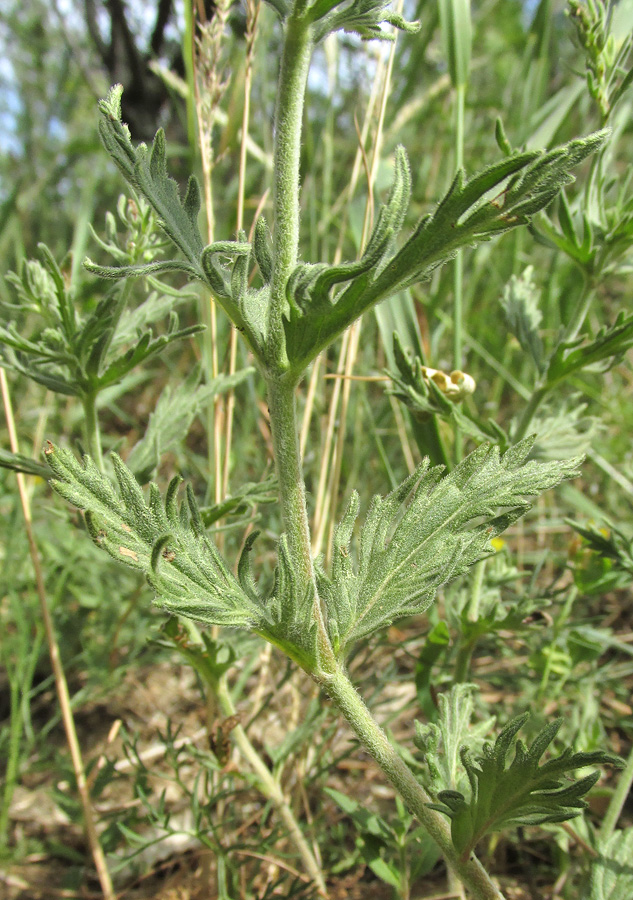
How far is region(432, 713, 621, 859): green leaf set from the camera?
967 mm

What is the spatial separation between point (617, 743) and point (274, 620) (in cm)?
139

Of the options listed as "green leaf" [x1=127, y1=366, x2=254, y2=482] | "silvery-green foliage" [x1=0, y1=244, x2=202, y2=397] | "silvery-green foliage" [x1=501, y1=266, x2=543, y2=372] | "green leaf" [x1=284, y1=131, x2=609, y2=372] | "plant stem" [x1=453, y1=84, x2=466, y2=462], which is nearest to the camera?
"green leaf" [x1=284, y1=131, x2=609, y2=372]

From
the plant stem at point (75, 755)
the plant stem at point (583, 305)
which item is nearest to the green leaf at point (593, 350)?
the plant stem at point (583, 305)

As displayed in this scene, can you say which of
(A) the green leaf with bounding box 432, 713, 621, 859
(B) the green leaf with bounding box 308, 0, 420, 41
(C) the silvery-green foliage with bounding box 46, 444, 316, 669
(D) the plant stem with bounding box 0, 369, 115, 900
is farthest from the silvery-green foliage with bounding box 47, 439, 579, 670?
(D) the plant stem with bounding box 0, 369, 115, 900

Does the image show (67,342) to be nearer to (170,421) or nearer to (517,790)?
(170,421)

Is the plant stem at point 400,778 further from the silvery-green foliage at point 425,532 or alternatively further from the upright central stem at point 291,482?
the upright central stem at point 291,482

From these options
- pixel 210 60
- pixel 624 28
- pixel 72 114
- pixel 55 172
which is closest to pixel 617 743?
pixel 624 28

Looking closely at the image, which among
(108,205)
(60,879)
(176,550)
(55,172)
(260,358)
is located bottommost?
(60,879)

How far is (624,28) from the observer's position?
1580 mm

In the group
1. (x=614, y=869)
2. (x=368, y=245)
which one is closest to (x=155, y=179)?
(x=368, y=245)

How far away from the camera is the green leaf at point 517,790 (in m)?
0.97

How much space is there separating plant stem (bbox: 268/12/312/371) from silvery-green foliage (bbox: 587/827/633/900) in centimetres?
102

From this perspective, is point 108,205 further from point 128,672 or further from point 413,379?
point 413,379

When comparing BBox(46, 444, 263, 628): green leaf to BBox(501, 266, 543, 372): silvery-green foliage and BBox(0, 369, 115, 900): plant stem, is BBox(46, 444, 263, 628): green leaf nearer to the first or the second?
BBox(0, 369, 115, 900): plant stem
